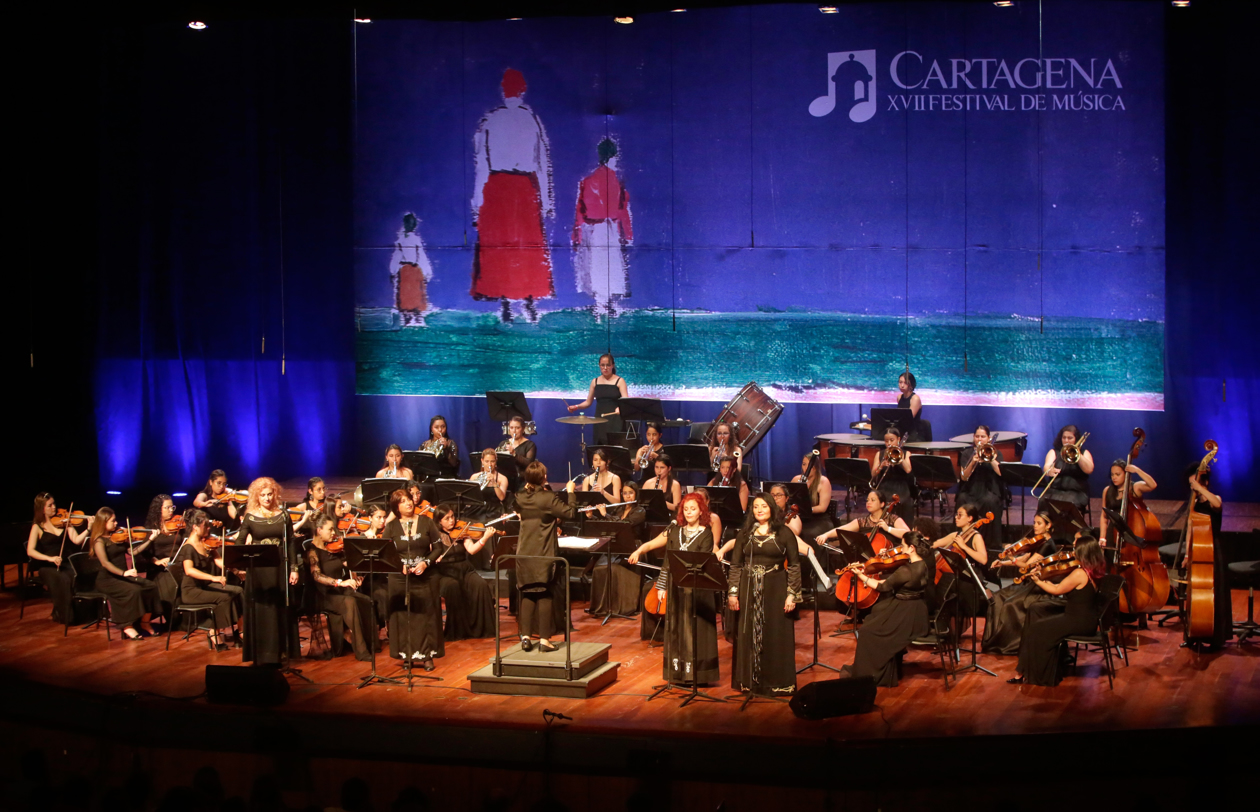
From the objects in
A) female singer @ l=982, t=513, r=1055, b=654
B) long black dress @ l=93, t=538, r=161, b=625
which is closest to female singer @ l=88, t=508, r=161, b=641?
long black dress @ l=93, t=538, r=161, b=625

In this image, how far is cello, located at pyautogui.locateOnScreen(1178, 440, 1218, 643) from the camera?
9.27 m

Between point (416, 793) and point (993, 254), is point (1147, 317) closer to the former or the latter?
point (993, 254)

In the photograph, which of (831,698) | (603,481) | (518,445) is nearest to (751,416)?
(603,481)

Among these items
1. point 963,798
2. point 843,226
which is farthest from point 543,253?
point 963,798

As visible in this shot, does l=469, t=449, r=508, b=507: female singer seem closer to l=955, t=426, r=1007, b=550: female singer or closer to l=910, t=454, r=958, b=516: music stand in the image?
l=910, t=454, r=958, b=516: music stand

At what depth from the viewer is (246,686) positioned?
324 inches

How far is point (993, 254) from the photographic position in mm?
14641

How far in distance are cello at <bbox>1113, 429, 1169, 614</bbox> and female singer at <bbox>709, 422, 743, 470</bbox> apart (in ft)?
12.0

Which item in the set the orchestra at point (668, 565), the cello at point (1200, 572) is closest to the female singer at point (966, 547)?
the orchestra at point (668, 565)

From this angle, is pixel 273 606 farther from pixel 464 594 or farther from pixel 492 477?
pixel 492 477

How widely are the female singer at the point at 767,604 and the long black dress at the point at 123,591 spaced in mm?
5532

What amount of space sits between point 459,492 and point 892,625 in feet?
14.6

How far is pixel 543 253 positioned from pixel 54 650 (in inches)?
316

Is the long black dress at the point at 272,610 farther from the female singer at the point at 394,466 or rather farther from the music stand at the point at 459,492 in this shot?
the female singer at the point at 394,466
